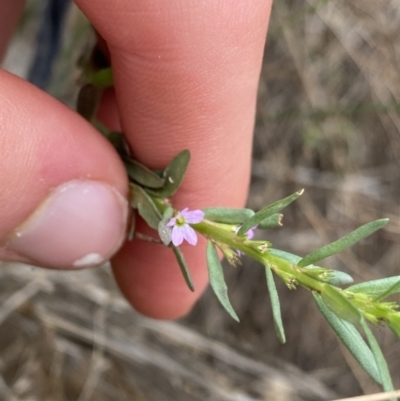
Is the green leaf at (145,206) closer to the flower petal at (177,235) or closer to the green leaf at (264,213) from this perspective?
the flower petal at (177,235)

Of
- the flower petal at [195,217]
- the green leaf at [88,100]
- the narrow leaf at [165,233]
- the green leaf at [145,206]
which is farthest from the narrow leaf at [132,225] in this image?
the flower petal at [195,217]

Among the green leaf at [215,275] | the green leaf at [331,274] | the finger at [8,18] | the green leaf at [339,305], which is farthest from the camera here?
the finger at [8,18]

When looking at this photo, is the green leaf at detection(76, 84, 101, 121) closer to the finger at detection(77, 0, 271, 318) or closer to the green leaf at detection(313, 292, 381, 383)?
the finger at detection(77, 0, 271, 318)

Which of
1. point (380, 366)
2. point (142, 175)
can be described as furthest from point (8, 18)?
point (380, 366)

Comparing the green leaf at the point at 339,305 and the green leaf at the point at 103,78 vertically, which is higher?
the green leaf at the point at 103,78

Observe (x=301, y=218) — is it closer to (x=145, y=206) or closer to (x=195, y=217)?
(x=145, y=206)

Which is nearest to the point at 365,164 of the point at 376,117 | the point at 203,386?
the point at 376,117

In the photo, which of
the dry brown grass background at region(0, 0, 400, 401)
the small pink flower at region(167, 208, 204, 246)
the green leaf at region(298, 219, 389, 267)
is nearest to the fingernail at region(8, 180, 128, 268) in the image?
the small pink flower at region(167, 208, 204, 246)
